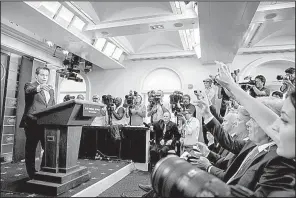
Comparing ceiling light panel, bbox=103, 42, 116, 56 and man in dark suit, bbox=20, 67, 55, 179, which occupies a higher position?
ceiling light panel, bbox=103, 42, 116, 56

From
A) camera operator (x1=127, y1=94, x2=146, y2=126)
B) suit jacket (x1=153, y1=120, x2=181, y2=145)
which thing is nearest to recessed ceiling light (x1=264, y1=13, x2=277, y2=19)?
suit jacket (x1=153, y1=120, x2=181, y2=145)

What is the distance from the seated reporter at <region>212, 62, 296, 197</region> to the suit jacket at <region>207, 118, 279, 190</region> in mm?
56

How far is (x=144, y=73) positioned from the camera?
5.02 metres

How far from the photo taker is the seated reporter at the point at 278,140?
556 millimetres

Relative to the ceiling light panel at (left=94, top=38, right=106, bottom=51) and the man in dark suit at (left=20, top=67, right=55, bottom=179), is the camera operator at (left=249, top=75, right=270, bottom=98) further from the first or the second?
the ceiling light panel at (left=94, top=38, right=106, bottom=51)

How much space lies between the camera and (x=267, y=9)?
8.89 ft

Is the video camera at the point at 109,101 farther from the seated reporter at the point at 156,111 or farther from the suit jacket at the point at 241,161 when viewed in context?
the suit jacket at the point at 241,161

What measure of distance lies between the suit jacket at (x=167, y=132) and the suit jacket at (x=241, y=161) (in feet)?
6.01

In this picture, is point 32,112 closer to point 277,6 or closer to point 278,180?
point 278,180

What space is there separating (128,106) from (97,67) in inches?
94.3

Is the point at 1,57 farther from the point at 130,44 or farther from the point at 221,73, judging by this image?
the point at 130,44

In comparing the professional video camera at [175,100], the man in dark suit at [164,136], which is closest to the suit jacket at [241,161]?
the man in dark suit at [164,136]

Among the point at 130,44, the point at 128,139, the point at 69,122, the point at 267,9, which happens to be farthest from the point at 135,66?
the point at 69,122

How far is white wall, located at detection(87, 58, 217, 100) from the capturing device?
4.64 meters
